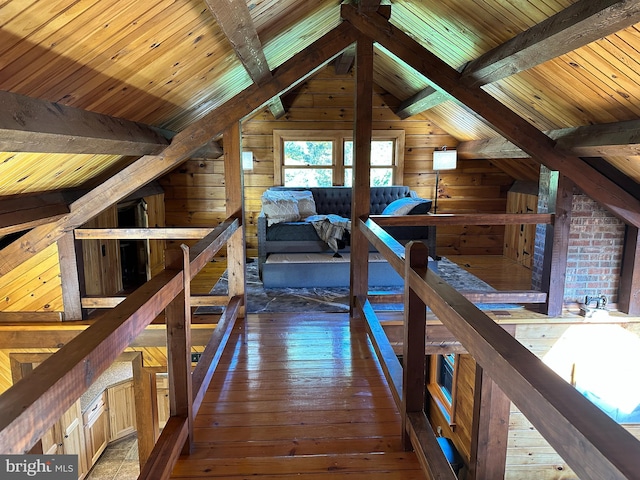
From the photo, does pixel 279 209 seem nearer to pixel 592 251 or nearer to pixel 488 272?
pixel 488 272

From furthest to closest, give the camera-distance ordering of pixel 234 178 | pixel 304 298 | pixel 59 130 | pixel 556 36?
pixel 304 298
pixel 234 178
pixel 556 36
pixel 59 130

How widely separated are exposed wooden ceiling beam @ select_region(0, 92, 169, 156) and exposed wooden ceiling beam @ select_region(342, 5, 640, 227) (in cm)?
186

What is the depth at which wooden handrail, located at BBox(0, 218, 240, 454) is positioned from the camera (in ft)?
2.41

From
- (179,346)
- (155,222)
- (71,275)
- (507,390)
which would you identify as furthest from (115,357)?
(155,222)

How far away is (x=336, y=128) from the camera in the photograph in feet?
23.7

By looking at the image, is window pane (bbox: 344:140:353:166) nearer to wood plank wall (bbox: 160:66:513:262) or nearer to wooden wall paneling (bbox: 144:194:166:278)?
wood plank wall (bbox: 160:66:513:262)

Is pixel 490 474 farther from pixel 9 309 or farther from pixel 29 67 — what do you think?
pixel 9 309

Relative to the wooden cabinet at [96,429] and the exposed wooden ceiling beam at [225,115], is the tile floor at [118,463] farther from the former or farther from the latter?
the exposed wooden ceiling beam at [225,115]

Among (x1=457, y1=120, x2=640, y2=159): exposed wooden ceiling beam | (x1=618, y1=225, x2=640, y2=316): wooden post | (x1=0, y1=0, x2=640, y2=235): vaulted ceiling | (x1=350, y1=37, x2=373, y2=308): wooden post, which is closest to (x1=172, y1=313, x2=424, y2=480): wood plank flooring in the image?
(x1=350, y1=37, x2=373, y2=308): wooden post

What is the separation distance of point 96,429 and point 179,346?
5.84 m

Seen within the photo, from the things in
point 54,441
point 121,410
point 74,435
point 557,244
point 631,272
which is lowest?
point 121,410

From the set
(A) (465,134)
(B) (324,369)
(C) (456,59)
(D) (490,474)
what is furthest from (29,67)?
(A) (465,134)

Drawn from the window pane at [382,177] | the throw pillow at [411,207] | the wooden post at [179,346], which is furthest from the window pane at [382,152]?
the wooden post at [179,346]

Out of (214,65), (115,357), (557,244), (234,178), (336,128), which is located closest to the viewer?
(115,357)
